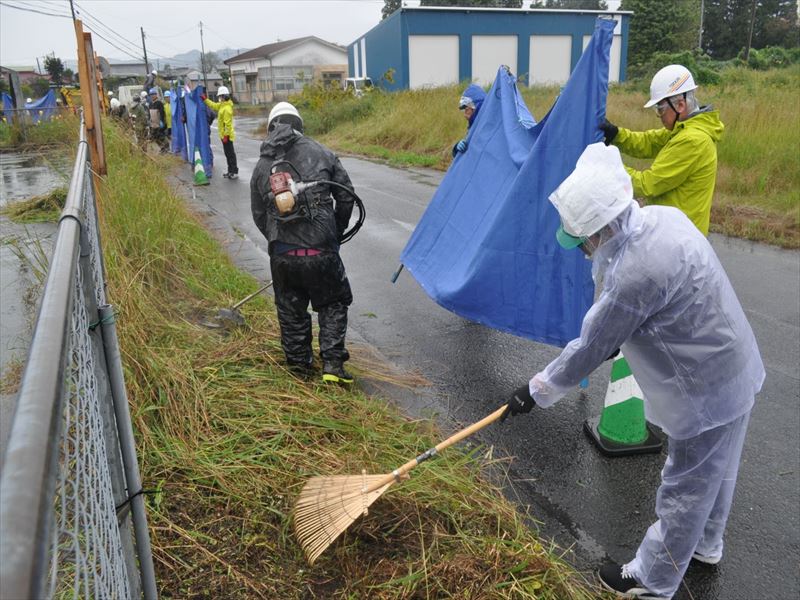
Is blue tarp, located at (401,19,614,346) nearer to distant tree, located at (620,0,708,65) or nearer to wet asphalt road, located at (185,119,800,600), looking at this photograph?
wet asphalt road, located at (185,119,800,600)

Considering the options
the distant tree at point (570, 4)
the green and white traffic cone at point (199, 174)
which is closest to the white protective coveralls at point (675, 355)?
the green and white traffic cone at point (199, 174)

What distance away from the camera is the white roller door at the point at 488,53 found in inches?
1497

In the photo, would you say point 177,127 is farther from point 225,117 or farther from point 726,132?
point 726,132

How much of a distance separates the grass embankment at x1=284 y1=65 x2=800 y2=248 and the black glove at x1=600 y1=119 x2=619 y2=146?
5.40 meters

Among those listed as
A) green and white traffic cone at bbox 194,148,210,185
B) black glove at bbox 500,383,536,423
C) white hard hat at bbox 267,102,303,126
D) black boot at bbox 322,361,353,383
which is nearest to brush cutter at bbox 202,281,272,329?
black boot at bbox 322,361,353,383

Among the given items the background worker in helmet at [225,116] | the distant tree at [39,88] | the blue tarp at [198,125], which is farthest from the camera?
the distant tree at [39,88]

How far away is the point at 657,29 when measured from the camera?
2210 inches

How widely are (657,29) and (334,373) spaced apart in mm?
61556

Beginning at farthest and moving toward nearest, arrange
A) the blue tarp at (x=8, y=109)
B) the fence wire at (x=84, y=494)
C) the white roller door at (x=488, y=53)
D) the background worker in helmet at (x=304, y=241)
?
the white roller door at (x=488, y=53)
the blue tarp at (x=8, y=109)
the background worker in helmet at (x=304, y=241)
the fence wire at (x=84, y=494)

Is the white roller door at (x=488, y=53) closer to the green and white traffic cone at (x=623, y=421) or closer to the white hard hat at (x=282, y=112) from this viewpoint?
the white hard hat at (x=282, y=112)

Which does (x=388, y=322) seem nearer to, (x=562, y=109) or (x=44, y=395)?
(x=562, y=109)

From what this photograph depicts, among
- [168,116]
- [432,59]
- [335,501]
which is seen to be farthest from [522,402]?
[432,59]

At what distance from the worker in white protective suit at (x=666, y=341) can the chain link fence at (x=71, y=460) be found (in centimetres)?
162

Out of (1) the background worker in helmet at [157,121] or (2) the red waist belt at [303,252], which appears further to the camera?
(1) the background worker in helmet at [157,121]
